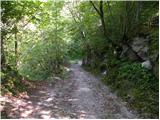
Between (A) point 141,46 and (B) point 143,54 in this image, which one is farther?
(A) point 141,46

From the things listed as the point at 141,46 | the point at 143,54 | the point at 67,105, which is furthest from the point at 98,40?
the point at 67,105

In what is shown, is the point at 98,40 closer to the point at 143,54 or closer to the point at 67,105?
the point at 143,54

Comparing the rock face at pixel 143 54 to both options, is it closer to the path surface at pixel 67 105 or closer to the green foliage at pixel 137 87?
the green foliage at pixel 137 87

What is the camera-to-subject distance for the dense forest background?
1248cm

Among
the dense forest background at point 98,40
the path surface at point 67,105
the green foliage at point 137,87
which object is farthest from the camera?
the dense forest background at point 98,40

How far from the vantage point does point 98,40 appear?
22.3 metres

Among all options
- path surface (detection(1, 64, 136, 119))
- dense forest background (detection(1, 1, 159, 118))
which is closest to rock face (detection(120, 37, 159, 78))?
dense forest background (detection(1, 1, 159, 118))

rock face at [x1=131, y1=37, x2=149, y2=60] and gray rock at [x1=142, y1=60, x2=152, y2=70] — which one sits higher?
rock face at [x1=131, y1=37, x2=149, y2=60]

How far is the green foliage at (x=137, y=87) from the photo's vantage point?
10.7 metres

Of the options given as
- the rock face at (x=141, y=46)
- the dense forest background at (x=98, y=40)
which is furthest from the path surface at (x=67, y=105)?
the rock face at (x=141, y=46)

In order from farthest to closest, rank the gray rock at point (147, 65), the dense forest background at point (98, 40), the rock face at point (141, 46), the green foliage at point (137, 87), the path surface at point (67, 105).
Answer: the rock face at point (141, 46) → the gray rock at point (147, 65) → the dense forest background at point (98, 40) → the green foliage at point (137, 87) → the path surface at point (67, 105)

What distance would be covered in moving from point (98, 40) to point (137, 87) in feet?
32.4

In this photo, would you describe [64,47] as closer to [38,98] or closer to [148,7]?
[148,7]

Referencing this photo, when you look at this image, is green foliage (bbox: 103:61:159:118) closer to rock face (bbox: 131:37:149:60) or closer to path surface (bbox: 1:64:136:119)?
path surface (bbox: 1:64:136:119)
